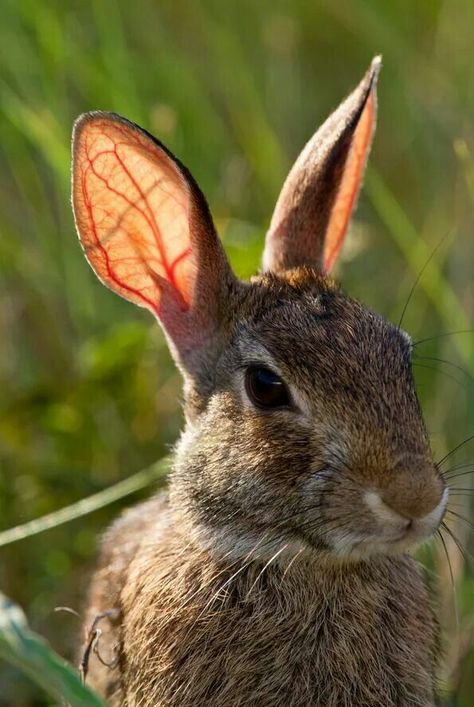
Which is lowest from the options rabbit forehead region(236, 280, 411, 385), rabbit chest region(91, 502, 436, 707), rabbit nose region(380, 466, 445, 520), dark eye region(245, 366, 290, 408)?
rabbit chest region(91, 502, 436, 707)

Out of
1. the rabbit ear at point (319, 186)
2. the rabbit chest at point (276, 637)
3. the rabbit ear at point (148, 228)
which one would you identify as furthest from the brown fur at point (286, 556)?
the rabbit ear at point (319, 186)

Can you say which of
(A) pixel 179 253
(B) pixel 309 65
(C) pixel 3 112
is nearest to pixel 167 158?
(A) pixel 179 253

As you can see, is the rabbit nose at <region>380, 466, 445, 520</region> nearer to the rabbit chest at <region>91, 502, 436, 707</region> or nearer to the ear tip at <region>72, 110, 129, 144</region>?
the rabbit chest at <region>91, 502, 436, 707</region>

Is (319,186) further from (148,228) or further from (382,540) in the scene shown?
(382,540)

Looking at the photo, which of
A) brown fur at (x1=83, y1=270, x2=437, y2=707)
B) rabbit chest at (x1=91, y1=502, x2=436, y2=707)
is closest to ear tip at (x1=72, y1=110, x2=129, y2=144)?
brown fur at (x1=83, y1=270, x2=437, y2=707)

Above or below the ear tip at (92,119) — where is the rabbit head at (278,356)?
below

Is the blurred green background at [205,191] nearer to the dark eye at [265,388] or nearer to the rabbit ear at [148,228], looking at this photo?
the rabbit ear at [148,228]
